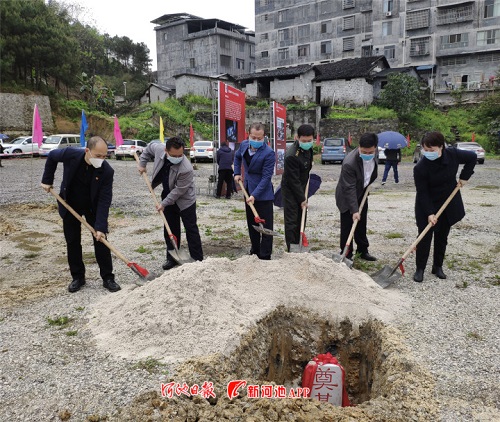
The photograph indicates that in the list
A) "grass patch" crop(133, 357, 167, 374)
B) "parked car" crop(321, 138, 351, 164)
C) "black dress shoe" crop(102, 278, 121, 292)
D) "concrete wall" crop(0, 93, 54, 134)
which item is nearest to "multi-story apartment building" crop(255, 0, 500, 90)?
"parked car" crop(321, 138, 351, 164)

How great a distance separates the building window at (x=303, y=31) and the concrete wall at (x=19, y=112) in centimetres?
2455

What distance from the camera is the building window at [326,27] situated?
39719mm

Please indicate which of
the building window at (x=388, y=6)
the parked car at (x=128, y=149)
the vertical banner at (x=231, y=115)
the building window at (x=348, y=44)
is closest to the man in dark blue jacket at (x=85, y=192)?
the vertical banner at (x=231, y=115)

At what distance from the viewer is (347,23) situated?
39.0m

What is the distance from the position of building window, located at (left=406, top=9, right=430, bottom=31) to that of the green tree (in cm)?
719

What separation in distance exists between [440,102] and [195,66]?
78.5 feet

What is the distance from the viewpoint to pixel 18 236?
23.4 ft

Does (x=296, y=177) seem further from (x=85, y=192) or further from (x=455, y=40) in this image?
(x=455, y=40)

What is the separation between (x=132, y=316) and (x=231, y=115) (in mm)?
8159

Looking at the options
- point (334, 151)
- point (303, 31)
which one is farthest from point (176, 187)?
point (303, 31)

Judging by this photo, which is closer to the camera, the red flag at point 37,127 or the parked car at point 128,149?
the red flag at point 37,127

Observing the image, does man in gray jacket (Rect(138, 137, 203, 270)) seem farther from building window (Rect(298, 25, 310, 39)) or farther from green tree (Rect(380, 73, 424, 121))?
building window (Rect(298, 25, 310, 39))

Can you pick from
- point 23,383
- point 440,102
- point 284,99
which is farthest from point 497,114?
point 23,383

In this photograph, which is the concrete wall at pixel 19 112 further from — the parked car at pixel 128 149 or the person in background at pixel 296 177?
the person in background at pixel 296 177
